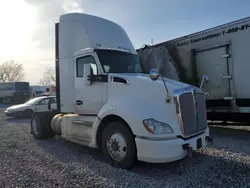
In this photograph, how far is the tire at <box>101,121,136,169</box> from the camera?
4.36m

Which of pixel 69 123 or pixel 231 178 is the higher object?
pixel 69 123

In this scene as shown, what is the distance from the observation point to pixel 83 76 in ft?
18.6

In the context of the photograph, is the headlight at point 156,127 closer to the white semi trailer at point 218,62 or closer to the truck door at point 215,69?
the white semi trailer at point 218,62

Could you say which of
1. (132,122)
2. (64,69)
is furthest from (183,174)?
(64,69)

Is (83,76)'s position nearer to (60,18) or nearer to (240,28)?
(60,18)

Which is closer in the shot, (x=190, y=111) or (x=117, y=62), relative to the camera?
(x=190, y=111)

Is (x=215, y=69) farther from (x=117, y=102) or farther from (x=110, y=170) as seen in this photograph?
(x=110, y=170)

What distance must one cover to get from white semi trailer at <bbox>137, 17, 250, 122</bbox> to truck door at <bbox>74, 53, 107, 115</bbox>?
278 cm

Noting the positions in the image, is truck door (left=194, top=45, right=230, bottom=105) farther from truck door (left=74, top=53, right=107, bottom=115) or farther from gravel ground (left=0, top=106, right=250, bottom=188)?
truck door (left=74, top=53, right=107, bottom=115)

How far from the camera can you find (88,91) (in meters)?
5.59

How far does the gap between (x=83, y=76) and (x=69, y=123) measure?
1346 mm

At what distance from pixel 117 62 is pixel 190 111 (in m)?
2.16

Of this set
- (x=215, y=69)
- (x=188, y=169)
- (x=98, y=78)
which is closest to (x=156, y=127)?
(x=188, y=169)

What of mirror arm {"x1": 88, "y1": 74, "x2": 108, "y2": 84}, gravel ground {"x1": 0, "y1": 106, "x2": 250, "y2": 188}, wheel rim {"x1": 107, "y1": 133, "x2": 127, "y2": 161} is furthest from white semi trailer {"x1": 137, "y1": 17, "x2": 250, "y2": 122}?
wheel rim {"x1": 107, "y1": 133, "x2": 127, "y2": 161}
